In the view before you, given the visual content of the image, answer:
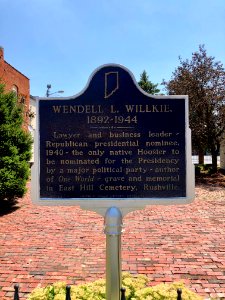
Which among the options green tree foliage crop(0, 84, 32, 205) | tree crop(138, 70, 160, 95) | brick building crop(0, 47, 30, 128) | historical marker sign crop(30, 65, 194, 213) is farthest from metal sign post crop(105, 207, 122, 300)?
tree crop(138, 70, 160, 95)

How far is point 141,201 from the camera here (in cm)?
354

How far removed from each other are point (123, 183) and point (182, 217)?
287 inches

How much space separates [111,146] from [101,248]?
4.06m

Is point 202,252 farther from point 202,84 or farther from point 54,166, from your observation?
point 202,84

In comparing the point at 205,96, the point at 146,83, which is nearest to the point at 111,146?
the point at 205,96

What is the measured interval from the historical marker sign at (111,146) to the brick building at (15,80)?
17924 millimetres

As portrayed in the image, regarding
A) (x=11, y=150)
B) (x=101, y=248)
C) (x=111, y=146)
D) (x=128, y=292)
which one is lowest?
(x=101, y=248)

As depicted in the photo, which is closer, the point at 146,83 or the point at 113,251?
the point at 113,251

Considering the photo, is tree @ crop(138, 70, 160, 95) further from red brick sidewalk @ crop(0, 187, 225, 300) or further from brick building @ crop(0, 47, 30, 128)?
red brick sidewalk @ crop(0, 187, 225, 300)

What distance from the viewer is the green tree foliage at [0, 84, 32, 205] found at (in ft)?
36.8

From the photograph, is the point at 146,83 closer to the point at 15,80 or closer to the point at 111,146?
the point at 15,80

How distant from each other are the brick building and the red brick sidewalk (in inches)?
505

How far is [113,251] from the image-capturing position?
347cm

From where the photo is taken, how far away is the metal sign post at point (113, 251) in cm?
345
